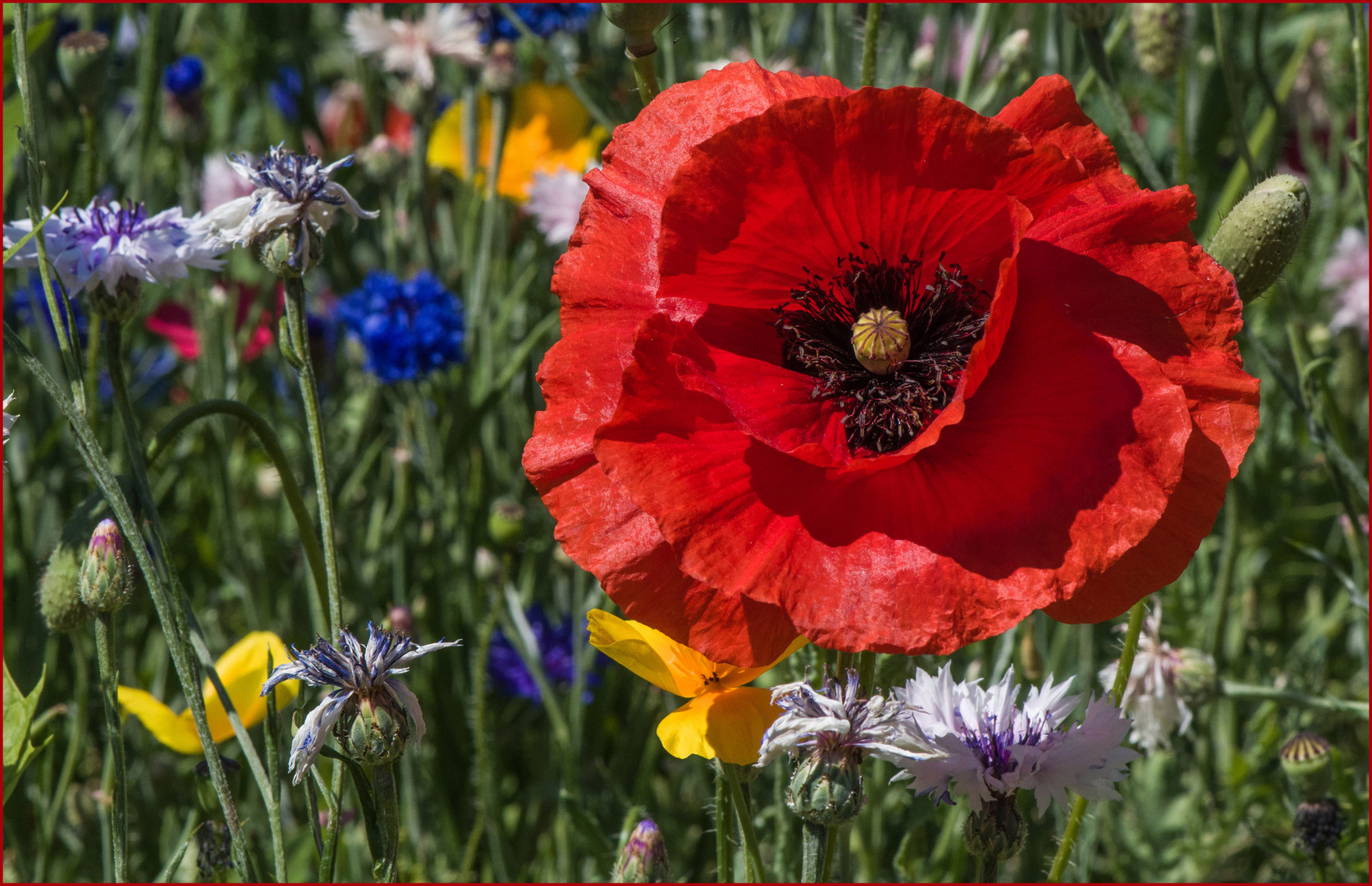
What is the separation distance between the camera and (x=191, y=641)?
761 mm

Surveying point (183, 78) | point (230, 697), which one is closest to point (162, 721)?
point (230, 697)

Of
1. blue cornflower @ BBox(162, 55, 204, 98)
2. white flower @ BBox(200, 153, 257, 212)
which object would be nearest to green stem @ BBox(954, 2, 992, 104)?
blue cornflower @ BBox(162, 55, 204, 98)

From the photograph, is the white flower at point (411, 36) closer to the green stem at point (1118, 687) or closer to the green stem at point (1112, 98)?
the green stem at point (1112, 98)

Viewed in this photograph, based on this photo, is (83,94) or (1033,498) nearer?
(1033,498)

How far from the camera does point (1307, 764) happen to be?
3.45ft

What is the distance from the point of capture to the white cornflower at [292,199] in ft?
2.62

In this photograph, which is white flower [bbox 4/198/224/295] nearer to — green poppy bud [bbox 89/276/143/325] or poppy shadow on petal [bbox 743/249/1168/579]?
green poppy bud [bbox 89/276/143/325]

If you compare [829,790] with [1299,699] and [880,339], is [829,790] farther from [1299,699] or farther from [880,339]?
[1299,699]

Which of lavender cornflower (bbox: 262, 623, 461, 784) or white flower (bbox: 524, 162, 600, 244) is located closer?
lavender cornflower (bbox: 262, 623, 461, 784)

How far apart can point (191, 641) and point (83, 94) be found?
0.84 metres

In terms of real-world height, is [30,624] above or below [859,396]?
below

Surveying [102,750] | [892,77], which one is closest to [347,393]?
[102,750]

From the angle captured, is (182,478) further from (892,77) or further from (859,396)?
(859,396)

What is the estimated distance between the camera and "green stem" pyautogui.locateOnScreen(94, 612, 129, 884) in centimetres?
74
